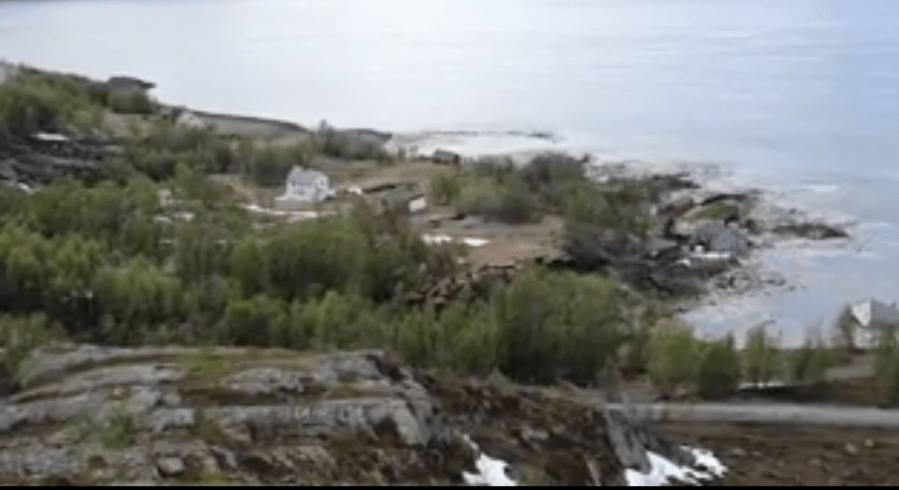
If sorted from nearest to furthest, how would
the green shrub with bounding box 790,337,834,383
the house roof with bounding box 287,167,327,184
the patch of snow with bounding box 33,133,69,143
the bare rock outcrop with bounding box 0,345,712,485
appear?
1. the bare rock outcrop with bounding box 0,345,712,485
2. the green shrub with bounding box 790,337,834,383
3. the house roof with bounding box 287,167,327,184
4. the patch of snow with bounding box 33,133,69,143

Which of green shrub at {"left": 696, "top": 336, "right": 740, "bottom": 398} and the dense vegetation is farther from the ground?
the dense vegetation

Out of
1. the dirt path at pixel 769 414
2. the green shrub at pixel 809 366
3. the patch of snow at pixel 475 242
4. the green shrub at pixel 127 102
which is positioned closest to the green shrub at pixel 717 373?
the dirt path at pixel 769 414

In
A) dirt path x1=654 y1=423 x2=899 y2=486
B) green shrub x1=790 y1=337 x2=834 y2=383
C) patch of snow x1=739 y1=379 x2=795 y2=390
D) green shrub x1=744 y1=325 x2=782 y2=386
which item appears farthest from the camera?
green shrub x1=790 y1=337 x2=834 y2=383

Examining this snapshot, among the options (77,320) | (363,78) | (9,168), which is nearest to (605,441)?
(77,320)

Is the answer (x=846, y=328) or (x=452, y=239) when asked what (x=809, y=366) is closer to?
(x=846, y=328)

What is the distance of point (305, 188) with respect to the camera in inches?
1451

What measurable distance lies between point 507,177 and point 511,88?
2548 cm

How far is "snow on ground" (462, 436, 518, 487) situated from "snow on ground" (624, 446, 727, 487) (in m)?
1.38

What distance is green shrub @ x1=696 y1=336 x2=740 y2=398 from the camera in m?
19.5

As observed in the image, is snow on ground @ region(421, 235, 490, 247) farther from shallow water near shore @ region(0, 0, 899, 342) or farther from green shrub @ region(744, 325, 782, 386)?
green shrub @ region(744, 325, 782, 386)

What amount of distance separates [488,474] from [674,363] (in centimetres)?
863

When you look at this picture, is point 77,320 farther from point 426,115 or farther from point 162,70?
point 162,70

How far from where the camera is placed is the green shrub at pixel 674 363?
19.6 m

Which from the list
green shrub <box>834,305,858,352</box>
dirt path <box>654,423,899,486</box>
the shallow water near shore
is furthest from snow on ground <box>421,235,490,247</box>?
dirt path <box>654,423,899,486</box>
